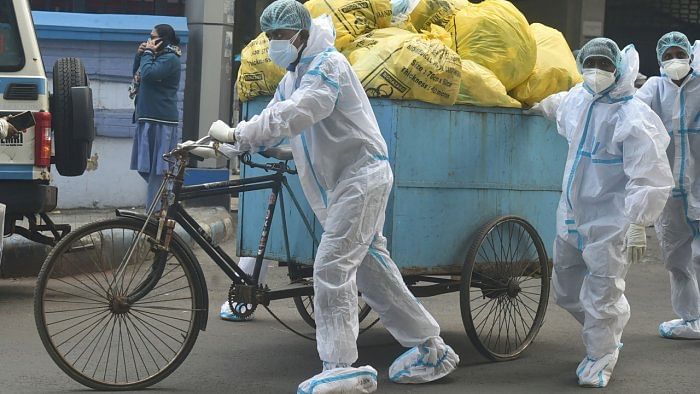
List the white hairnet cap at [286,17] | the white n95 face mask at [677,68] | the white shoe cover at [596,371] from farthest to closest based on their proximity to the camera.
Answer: the white n95 face mask at [677,68]
the white shoe cover at [596,371]
the white hairnet cap at [286,17]

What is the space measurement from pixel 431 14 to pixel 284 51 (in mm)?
1709

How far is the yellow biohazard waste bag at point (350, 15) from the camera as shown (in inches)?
247

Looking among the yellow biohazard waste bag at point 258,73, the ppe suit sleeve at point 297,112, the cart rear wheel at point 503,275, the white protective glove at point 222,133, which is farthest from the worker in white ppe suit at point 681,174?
the white protective glove at point 222,133

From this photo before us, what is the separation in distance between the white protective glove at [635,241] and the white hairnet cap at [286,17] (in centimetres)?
178

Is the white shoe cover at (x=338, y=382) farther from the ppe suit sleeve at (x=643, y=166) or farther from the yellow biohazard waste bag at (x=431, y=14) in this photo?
the yellow biohazard waste bag at (x=431, y=14)

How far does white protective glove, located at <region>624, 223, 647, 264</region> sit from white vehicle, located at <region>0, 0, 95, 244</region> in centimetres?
379

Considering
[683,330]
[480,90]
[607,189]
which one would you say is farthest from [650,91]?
[607,189]

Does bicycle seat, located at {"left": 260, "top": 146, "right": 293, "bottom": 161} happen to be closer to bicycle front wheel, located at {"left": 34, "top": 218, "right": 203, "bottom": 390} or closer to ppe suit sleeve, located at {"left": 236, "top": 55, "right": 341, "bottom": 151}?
ppe suit sleeve, located at {"left": 236, "top": 55, "right": 341, "bottom": 151}

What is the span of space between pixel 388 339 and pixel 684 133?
85.2 inches

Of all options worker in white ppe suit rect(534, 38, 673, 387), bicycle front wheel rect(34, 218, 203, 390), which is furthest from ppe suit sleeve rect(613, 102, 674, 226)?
bicycle front wheel rect(34, 218, 203, 390)

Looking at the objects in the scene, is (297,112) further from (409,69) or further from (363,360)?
(363,360)

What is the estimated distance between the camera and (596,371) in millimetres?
5777

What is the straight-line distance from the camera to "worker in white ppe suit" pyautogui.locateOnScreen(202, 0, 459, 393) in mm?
5168

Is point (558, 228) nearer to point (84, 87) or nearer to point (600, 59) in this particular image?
point (600, 59)
